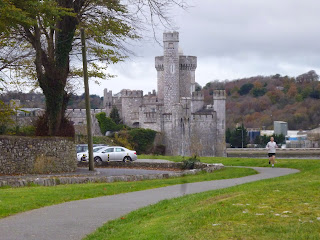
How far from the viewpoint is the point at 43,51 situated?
2856 cm

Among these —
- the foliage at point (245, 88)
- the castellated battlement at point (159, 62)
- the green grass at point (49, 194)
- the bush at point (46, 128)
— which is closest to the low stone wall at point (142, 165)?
the bush at point (46, 128)

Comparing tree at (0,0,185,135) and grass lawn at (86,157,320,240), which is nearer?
grass lawn at (86,157,320,240)

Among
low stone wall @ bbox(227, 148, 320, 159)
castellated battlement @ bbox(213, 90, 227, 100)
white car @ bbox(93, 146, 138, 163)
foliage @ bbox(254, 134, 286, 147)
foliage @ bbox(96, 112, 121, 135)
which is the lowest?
low stone wall @ bbox(227, 148, 320, 159)

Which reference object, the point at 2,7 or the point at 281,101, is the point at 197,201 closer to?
the point at 2,7

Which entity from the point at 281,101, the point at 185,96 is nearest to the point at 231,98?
the point at 281,101

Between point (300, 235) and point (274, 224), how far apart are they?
36.7 inches

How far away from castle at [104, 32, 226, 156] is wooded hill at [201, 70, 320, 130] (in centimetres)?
3524

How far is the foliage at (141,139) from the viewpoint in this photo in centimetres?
7100

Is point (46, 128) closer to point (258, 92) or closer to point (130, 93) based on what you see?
point (130, 93)

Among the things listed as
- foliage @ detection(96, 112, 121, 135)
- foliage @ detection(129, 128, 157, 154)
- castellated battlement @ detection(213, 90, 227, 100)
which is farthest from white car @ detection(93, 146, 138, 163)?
castellated battlement @ detection(213, 90, 227, 100)

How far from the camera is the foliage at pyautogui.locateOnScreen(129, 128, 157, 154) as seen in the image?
2795 inches

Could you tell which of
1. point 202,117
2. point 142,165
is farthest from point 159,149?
point 142,165

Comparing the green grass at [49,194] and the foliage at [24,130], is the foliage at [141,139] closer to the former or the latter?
the foliage at [24,130]

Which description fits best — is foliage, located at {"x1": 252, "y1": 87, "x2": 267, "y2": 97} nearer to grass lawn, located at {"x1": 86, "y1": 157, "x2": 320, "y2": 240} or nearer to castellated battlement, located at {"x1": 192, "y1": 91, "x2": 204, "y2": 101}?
castellated battlement, located at {"x1": 192, "y1": 91, "x2": 204, "y2": 101}
